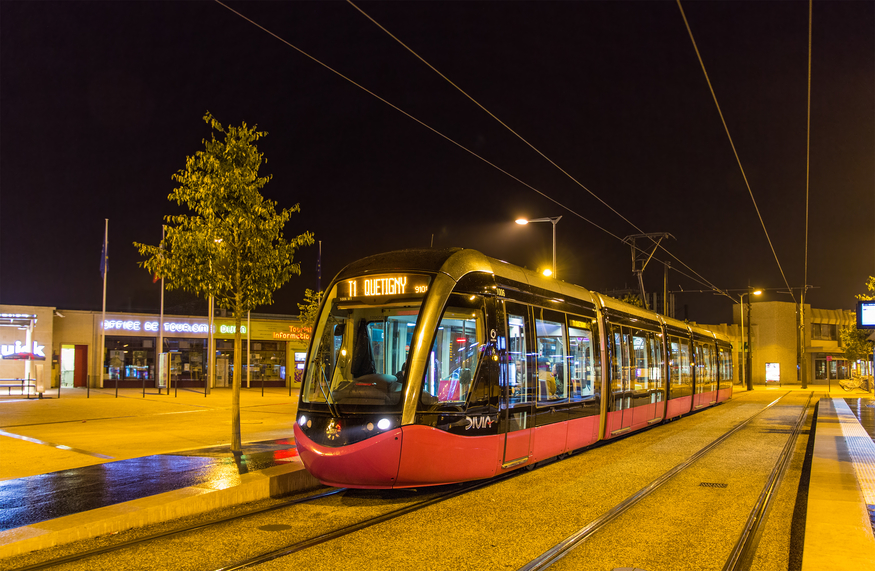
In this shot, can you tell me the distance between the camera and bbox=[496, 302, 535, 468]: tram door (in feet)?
30.3

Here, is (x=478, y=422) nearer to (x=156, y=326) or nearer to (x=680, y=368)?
(x=680, y=368)

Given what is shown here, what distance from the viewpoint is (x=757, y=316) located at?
70.8 metres

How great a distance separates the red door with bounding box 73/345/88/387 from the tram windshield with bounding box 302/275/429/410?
112 ft

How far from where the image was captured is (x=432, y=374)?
323 inches

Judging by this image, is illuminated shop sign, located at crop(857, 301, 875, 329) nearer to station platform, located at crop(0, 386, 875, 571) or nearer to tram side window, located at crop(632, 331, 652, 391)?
station platform, located at crop(0, 386, 875, 571)

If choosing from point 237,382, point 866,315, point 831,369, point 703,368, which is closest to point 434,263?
point 237,382

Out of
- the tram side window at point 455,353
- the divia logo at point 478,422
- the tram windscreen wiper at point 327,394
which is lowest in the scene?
the divia logo at point 478,422

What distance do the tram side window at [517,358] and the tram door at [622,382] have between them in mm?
4425

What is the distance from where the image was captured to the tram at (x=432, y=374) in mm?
7938

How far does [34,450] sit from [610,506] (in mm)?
10914

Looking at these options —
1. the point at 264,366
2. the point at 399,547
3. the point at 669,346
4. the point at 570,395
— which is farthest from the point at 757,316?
the point at 399,547

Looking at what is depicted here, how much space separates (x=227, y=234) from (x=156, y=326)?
30.3 meters

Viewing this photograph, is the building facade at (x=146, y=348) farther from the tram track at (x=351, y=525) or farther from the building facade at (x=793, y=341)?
the building facade at (x=793, y=341)

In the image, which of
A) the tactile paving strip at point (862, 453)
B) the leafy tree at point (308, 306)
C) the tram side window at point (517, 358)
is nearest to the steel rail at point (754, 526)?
the tactile paving strip at point (862, 453)
